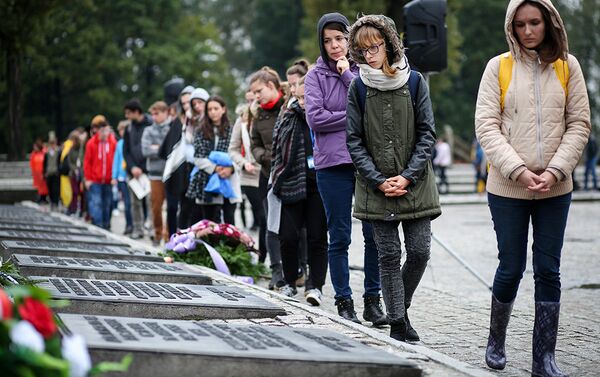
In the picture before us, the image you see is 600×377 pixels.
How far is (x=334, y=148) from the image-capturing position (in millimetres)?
7453

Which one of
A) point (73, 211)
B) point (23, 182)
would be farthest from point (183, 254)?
point (23, 182)

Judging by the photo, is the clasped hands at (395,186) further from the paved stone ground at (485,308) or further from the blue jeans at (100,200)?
the blue jeans at (100,200)

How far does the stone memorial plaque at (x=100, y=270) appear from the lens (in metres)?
7.08

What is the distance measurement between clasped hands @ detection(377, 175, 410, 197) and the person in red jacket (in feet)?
40.2

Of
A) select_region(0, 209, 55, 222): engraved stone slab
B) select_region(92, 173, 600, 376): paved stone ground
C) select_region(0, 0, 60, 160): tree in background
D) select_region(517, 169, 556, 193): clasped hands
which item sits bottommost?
select_region(0, 209, 55, 222): engraved stone slab

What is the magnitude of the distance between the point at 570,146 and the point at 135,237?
1188 cm

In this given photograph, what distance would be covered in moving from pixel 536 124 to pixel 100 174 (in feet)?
43.3

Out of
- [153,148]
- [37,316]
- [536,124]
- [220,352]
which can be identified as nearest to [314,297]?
[536,124]

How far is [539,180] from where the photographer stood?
546 cm

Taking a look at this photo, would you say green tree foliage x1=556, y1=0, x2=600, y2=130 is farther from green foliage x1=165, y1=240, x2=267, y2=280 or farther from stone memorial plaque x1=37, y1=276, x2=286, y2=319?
stone memorial plaque x1=37, y1=276, x2=286, y2=319

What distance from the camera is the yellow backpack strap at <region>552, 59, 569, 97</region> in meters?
5.61

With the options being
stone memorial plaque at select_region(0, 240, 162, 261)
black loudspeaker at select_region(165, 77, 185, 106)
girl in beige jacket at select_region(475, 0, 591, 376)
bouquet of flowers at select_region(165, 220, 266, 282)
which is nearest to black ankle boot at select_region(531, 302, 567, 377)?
girl in beige jacket at select_region(475, 0, 591, 376)

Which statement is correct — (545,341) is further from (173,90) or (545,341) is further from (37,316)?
(173,90)

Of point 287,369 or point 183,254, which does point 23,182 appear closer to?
point 183,254
